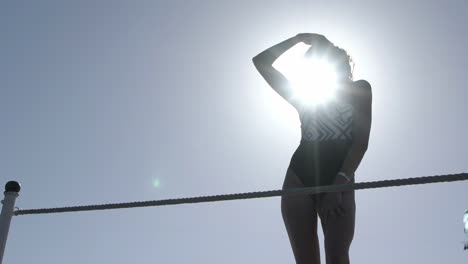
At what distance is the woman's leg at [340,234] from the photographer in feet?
9.38

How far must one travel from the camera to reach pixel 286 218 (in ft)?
10.4

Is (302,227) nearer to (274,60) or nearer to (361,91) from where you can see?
(361,91)

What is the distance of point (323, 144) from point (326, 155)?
8 centimetres

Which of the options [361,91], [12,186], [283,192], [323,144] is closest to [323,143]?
[323,144]

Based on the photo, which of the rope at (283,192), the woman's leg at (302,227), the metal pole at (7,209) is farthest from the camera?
the metal pole at (7,209)

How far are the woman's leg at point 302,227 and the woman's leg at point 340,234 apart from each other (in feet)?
0.38

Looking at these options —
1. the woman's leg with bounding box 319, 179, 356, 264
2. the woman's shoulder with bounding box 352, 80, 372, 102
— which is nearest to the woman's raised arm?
the woman's shoulder with bounding box 352, 80, 372, 102

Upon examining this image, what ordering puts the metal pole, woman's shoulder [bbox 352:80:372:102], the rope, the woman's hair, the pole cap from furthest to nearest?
the pole cap, the metal pole, the woman's hair, woman's shoulder [bbox 352:80:372:102], the rope

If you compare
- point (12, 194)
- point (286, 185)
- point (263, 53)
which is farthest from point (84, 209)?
point (263, 53)

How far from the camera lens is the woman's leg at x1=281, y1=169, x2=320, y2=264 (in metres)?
3.06

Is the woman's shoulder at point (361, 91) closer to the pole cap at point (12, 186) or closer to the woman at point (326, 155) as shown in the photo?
the woman at point (326, 155)

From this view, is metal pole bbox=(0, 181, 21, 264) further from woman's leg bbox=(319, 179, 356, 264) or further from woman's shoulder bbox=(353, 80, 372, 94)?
woman's shoulder bbox=(353, 80, 372, 94)

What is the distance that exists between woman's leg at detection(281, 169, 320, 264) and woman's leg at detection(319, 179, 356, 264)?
0.12m

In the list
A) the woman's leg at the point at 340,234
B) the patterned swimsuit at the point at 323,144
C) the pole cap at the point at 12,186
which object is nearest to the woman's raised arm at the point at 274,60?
the patterned swimsuit at the point at 323,144
